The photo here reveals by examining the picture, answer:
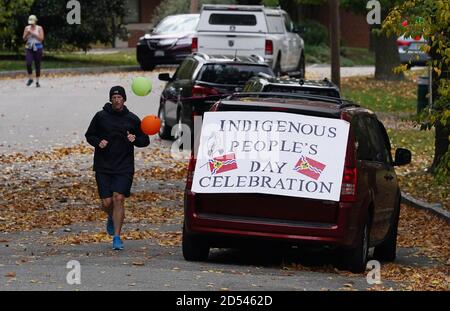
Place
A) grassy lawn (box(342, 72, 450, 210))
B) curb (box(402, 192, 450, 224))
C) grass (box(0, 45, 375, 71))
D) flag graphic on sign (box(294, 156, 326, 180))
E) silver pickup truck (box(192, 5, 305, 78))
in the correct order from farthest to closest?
grass (box(0, 45, 375, 71)) < silver pickup truck (box(192, 5, 305, 78)) < grassy lawn (box(342, 72, 450, 210)) < curb (box(402, 192, 450, 224)) < flag graphic on sign (box(294, 156, 326, 180))

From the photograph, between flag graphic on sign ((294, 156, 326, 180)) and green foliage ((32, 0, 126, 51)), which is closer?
flag graphic on sign ((294, 156, 326, 180))

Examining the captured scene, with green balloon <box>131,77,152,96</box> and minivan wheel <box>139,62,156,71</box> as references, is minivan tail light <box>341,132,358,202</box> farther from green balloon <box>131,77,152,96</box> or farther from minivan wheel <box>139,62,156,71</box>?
minivan wheel <box>139,62,156,71</box>

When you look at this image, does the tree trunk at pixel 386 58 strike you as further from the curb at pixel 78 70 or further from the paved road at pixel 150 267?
the paved road at pixel 150 267

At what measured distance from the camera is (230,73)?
2470 cm

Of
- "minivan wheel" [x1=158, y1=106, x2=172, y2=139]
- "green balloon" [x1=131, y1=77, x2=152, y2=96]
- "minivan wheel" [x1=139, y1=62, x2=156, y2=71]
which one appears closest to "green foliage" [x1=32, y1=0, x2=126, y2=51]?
"minivan wheel" [x1=139, y1=62, x2=156, y2=71]

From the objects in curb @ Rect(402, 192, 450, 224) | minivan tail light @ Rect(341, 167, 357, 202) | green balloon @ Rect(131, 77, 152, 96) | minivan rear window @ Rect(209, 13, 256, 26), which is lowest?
curb @ Rect(402, 192, 450, 224)

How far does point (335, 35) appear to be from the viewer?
32.6 meters

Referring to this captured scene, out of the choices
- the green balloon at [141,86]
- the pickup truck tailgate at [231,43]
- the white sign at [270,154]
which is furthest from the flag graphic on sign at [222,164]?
the pickup truck tailgate at [231,43]

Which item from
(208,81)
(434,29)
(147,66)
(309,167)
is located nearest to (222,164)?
(309,167)

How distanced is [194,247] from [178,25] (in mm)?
30709

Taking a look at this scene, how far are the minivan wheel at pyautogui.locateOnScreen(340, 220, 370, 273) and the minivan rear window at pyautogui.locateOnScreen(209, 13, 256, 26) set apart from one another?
21.2 meters

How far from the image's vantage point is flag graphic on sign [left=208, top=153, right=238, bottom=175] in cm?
1259

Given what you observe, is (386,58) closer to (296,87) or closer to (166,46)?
(166,46)
